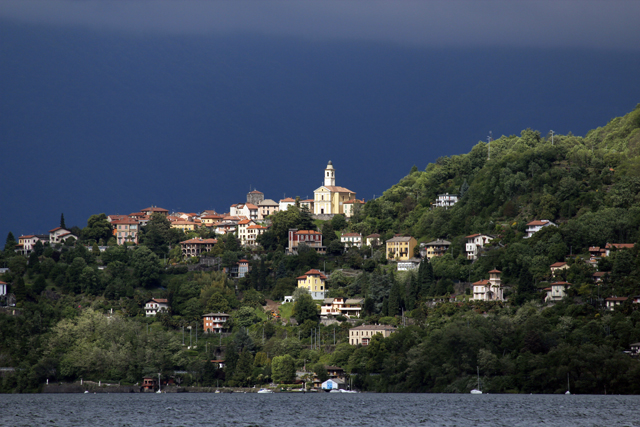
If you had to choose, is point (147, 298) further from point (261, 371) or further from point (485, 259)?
point (485, 259)

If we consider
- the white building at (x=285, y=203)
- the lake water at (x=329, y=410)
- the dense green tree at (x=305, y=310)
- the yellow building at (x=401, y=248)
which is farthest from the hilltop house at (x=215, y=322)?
the white building at (x=285, y=203)

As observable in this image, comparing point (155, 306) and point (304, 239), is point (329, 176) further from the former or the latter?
point (155, 306)

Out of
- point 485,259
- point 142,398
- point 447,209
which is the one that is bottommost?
point 142,398

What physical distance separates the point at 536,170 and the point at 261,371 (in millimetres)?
45837

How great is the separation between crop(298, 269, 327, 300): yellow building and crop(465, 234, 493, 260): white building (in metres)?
17.9

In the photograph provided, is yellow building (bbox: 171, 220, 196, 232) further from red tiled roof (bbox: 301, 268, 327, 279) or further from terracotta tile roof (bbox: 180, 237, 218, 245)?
red tiled roof (bbox: 301, 268, 327, 279)

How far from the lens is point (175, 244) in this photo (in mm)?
136750

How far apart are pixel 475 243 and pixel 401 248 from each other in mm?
11295

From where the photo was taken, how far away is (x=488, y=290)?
99125 mm

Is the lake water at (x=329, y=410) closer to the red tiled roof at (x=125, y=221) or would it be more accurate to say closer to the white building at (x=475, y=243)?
the white building at (x=475, y=243)

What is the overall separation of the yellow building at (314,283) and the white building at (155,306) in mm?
16627

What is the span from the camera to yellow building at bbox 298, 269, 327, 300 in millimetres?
114500

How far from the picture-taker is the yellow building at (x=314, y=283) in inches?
4508

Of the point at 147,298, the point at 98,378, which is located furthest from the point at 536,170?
the point at 98,378
